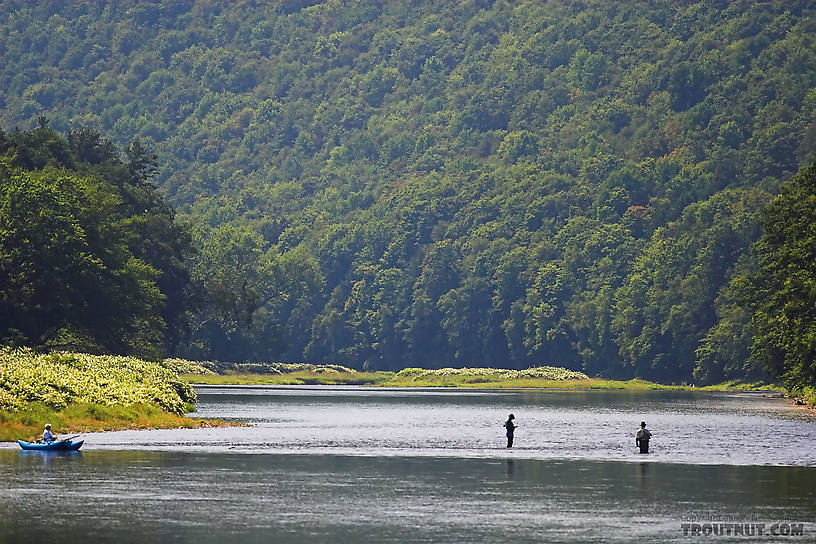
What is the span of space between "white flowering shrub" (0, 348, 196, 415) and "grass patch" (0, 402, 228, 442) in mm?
512

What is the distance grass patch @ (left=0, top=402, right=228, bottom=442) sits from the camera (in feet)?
222

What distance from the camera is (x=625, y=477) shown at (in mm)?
52656

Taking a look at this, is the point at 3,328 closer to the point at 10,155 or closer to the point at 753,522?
the point at 10,155

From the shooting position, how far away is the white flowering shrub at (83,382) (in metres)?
72.2

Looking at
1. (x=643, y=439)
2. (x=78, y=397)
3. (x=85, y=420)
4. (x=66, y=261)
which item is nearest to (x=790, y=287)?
(x=643, y=439)

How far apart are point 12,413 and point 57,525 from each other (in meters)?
31.7

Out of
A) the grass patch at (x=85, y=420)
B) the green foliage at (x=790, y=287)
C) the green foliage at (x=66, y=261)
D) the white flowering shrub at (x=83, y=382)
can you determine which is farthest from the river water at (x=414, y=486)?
the green foliage at (x=66, y=261)

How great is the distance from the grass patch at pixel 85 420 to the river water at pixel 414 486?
2.01 meters

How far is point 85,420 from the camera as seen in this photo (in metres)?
75.2

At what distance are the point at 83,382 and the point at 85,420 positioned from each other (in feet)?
17.3

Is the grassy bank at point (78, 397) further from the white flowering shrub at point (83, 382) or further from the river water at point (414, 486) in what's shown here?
the river water at point (414, 486)

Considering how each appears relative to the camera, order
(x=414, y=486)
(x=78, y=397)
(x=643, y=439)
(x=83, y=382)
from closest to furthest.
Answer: (x=414, y=486) < (x=643, y=439) < (x=78, y=397) < (x=83, y=382)

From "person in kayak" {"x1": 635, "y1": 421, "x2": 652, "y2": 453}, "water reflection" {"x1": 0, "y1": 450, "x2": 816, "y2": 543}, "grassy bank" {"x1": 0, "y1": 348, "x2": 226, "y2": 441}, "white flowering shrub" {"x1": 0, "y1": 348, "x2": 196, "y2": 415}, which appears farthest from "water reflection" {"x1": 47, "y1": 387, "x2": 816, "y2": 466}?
"water reflection" {"x1": 0, "y1": 450, "x2": 816, "y2": 543}

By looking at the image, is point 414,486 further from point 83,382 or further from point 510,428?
point 83,382
